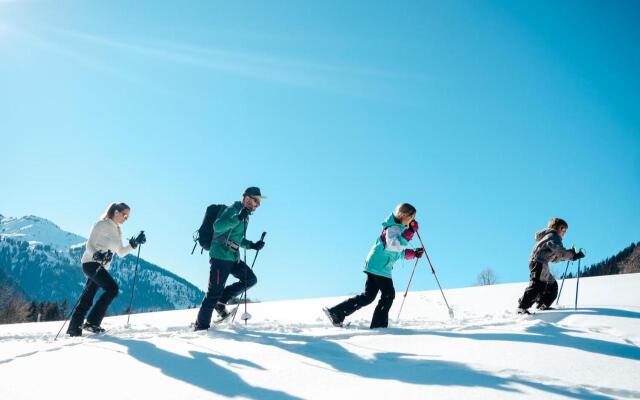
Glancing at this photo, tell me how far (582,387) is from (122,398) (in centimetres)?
302

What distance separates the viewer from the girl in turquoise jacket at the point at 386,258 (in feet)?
19.5

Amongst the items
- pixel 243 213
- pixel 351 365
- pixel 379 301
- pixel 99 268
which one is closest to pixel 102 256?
pixel 99 268

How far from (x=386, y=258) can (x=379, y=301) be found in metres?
0.60

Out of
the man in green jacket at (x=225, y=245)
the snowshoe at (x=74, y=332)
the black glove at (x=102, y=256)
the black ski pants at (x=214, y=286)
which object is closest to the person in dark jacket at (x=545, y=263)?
the man in green jacket at (x=225, y=245)

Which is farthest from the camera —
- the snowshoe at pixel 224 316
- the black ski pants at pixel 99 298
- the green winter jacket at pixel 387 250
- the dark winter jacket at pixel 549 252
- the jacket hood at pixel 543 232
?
the jacket hood at pixel 543 232

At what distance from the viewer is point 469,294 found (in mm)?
11367

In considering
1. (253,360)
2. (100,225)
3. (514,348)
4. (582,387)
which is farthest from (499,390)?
(100,225)

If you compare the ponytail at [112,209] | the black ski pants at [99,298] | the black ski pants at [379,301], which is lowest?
the black ski pants at [99,298]

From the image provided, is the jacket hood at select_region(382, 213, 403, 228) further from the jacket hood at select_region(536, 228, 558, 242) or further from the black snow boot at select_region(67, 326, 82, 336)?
the black snow boot at select_region(67, 326, 82, 336)

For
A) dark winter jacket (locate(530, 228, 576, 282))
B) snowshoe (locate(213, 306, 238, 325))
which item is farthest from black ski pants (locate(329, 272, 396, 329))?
dark winter jacket (locate(530, 228, 576, 282))

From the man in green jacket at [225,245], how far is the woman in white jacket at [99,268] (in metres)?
1.44

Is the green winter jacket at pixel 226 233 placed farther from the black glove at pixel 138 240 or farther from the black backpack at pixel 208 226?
the black glove at pixel 138 240

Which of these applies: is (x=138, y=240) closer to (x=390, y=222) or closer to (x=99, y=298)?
(x=99, y=298)

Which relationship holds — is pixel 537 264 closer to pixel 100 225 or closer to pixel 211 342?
pixel 211 342
